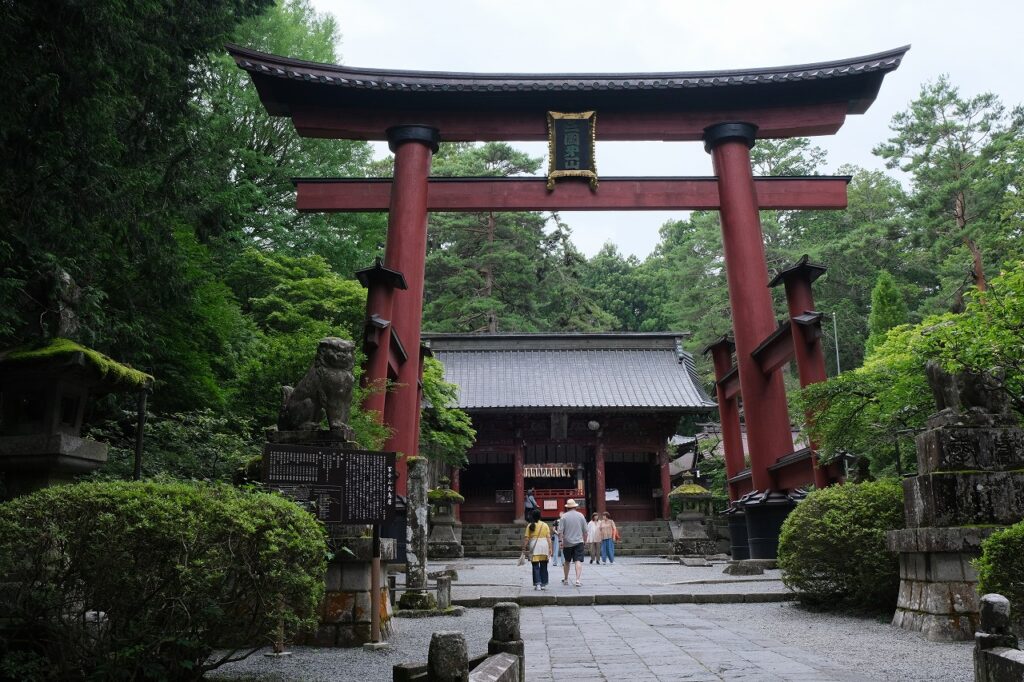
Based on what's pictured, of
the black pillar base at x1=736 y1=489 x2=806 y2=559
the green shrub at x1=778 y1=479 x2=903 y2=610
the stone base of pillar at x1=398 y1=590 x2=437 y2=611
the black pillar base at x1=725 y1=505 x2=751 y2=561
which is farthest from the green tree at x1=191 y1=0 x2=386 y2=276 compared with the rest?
the green shrub at x1=778 y1=479 x2=903 y2=610

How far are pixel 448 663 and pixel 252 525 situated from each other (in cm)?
283

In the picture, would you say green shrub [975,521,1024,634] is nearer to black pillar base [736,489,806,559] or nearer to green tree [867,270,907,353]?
black pillar base [736,489,806,559]

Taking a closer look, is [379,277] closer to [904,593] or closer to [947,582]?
[904,593]

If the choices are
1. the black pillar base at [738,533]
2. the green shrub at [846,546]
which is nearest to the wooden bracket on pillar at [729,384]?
the black pillar base at [738,533]

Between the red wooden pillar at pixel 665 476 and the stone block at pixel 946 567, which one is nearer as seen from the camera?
the stone block at pixel 946 567

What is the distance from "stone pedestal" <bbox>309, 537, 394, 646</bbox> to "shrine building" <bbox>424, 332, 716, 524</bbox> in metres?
19.3

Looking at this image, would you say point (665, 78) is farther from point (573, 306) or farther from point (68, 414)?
point (573, 306)

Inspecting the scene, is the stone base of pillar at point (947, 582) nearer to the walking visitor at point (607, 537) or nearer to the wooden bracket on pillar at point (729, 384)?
the wooden bracket on pillar at point (729, 384)

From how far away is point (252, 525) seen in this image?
216 inches

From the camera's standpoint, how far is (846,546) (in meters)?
9.30

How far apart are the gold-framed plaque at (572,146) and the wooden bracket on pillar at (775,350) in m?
4.39

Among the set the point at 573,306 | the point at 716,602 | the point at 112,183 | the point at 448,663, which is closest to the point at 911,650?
the point at 716,602

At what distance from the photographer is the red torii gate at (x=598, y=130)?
584 inches

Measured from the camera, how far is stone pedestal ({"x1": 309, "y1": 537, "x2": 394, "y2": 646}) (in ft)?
24.4
